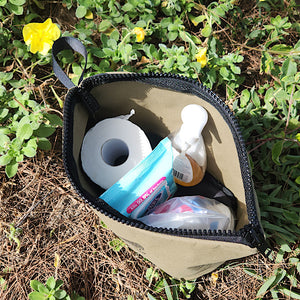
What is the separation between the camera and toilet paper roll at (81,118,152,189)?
3.24 ft

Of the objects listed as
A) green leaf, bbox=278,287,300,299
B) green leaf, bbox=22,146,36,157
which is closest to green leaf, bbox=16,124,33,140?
green leaf, bbox=22,146,36,157

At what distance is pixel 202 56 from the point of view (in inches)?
47.7

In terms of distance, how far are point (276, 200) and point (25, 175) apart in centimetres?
96

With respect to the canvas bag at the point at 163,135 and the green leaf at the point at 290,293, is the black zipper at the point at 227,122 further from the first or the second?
the green leaf at the point at 290,293

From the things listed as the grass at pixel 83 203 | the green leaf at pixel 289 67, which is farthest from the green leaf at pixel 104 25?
the green leaf at pixel 289 67

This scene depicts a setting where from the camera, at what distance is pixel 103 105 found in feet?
3.49

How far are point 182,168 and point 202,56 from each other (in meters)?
0.45

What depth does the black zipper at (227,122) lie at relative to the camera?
804 mm

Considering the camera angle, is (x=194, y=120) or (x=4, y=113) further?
(x=4, y=113)

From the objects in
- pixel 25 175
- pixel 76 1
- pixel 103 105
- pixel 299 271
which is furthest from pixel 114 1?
pixel 299 271

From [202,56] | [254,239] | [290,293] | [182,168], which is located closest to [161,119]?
[182,168]

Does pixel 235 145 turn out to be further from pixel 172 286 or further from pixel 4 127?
pixel 4 127

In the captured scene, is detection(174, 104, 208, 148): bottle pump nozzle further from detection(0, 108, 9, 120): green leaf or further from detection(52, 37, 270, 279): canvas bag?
detection(0, 108, 9, 120): green leaf

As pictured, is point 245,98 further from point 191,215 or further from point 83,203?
point 83,203
